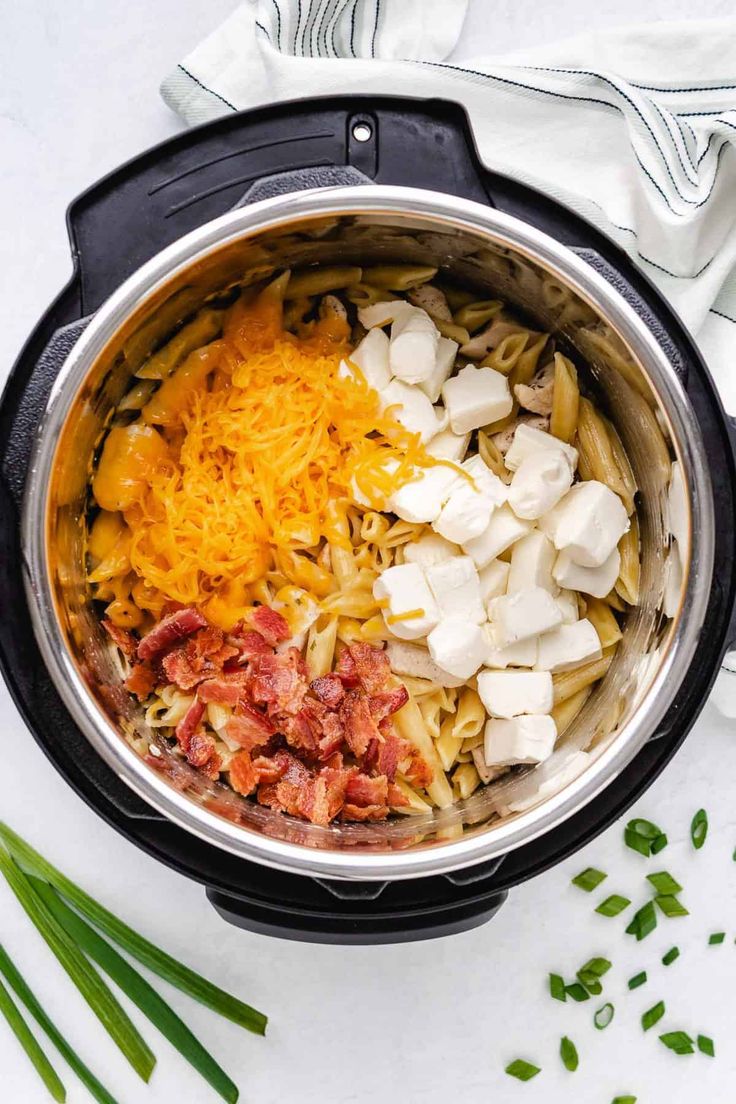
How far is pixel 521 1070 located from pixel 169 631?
978 mm

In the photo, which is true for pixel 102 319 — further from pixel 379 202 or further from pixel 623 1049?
pixel 623 1049

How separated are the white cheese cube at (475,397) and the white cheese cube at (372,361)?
0.09 meters

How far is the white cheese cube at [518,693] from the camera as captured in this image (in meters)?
1.42

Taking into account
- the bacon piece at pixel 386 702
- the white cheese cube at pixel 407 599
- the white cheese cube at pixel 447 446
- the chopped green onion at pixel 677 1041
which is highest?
the white cheese cube at pixel 447 446

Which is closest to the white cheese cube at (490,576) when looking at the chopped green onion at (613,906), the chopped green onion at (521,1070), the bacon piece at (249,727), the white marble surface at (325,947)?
the bacon piece at (249,727)

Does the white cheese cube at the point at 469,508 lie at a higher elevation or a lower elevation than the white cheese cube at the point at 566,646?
higher

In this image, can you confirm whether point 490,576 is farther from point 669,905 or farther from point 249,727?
point 669,905

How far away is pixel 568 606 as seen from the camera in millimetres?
1481

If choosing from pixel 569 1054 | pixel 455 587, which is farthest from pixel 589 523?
pixel 569 1054

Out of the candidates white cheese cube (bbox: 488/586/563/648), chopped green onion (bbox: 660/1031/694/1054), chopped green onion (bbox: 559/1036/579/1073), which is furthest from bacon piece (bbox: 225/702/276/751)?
chopped green onion (bbox: 660/1031/694/1054)

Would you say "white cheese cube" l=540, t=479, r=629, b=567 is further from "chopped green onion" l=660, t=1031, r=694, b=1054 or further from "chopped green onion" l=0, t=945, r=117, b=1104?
"chopped green onion" l=0, t=945, r=117, b=1104

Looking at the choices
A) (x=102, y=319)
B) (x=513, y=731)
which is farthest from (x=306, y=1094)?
(x=102, y=319)

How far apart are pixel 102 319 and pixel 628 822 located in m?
1.15

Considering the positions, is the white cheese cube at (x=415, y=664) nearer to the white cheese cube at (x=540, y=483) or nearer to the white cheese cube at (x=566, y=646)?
the white cheese cube at (x=566, y=646)
